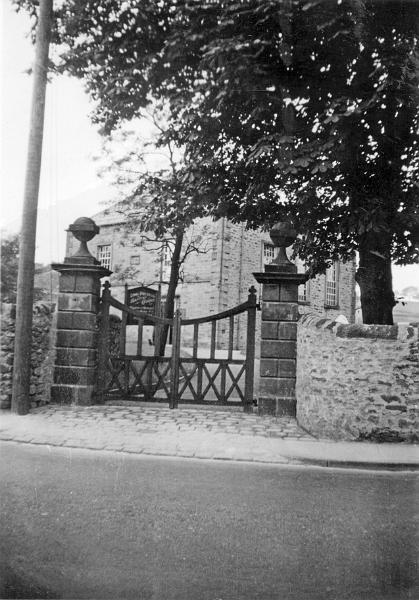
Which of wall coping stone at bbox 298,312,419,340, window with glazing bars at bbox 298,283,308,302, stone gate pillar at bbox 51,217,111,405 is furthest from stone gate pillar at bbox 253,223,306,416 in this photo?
window with glazing bars at bbox 298,283,308,302

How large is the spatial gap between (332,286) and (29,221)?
20.9 meters

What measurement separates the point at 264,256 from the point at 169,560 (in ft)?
64.2

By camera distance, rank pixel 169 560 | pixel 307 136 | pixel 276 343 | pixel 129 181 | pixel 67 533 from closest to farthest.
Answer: pixel 169 560 → pixel 67 533 → pixel 307 136 → pixel 276 343 → pixel 129 181

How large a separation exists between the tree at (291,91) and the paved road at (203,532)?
4300 mm

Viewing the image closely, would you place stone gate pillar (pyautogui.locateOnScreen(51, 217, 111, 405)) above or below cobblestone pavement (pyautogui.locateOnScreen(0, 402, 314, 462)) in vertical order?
above

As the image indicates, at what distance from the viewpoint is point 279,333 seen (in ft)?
25.6

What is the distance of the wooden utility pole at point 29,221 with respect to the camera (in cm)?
708

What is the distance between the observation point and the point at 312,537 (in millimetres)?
3236

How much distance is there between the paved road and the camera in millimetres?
2578

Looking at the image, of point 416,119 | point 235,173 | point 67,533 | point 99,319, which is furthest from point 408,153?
point 67,533

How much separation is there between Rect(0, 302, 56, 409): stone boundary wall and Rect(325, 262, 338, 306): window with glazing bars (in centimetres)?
1946

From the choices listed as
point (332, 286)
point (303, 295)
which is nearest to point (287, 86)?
point (303, 295)

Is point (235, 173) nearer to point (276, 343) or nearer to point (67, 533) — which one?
point (276, 343)

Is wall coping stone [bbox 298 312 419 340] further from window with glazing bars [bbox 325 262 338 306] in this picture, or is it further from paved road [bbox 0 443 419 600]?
window with glazing bars [bbox 325 262 338 306]
